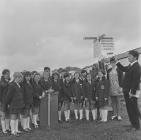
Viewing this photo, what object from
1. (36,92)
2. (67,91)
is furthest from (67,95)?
(36,92)

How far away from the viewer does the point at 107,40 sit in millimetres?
31016

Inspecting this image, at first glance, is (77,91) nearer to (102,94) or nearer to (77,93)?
(77,93)

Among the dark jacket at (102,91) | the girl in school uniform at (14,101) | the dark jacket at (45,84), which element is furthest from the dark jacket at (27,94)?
the dark jacket at (102,91)

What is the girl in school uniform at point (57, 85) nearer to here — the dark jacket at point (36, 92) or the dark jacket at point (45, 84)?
the dark jacket at point (45, 84)

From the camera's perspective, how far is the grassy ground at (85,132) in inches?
288

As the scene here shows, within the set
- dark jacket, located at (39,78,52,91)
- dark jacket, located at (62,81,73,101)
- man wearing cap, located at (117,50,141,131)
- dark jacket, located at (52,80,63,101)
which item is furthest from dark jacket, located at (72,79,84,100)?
man wearing cap, located at (117,50,141,131)

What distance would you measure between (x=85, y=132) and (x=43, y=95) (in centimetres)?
192

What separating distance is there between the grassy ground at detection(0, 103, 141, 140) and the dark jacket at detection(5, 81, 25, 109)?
0.83 m

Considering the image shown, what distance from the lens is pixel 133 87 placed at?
768 centimetres

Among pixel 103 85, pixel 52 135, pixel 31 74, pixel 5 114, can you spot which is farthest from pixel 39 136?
pixel 103 85

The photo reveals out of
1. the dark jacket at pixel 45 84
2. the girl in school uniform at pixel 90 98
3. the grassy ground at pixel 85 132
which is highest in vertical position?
the dark jacket at pixel 45 84

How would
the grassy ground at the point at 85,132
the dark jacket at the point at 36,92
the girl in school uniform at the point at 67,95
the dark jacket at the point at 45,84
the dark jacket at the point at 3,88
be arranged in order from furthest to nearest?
1. the girl in school uniform at the point at 67,95
2. the dark jacket at the point at 45,84
3. the dark jacket at the point at 36,92
4. the dark jacket at the point at 3,88
5. the grassy ground at the point at 85,132

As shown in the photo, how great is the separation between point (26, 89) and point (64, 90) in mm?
1952

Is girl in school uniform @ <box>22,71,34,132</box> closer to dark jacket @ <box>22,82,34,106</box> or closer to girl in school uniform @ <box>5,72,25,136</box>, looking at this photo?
dark jacket @ <box>22,82,34,106</box>
